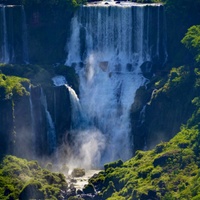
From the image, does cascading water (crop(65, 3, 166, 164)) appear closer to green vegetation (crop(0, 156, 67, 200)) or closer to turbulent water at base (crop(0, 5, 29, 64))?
turbulent water at base (crop(0, 5, 29, 64))

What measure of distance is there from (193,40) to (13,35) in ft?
50.0

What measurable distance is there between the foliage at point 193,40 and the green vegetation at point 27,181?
1621 centimetres

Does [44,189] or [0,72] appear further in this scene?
[0,72]

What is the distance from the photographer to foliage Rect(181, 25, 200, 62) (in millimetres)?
91312

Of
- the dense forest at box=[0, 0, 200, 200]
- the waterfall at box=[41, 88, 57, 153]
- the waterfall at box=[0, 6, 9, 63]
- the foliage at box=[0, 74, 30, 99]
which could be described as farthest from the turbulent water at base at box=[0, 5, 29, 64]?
the waterfall at box=[41, 88, 57, 153]

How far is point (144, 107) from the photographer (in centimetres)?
9238

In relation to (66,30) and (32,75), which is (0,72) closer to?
(32,75)

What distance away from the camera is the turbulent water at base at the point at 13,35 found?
95625mm

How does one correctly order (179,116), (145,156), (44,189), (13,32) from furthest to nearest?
1. (13,32)
2. (179,116)
3. (145,156)
4. (44,189)

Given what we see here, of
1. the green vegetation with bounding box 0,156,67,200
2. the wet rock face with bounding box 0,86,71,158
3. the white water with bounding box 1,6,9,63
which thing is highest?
the white water with bounding box 1,6,9,63

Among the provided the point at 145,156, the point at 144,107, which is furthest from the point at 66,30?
the point at 145,156

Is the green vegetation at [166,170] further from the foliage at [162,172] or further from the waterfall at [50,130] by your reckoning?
the waterfall at [50,130]

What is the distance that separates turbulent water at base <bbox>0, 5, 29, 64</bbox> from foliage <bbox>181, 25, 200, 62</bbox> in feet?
44.8

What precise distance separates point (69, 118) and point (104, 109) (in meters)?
3.48
